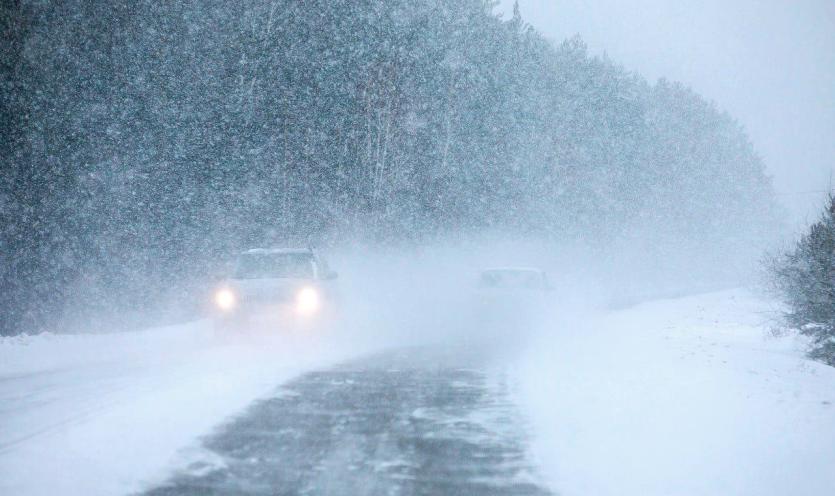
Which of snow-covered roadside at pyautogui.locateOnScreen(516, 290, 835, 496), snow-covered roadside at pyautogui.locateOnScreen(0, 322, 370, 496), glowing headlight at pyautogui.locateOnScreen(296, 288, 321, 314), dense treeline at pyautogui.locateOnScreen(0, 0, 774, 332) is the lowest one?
snow-covered roadside at pyautogui.locateOnScreen(516, 290, 835, 496)

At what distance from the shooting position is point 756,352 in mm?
14805

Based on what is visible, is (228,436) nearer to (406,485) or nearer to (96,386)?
(406,485)

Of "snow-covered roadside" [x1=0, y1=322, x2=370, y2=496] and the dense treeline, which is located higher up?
the dense treeline

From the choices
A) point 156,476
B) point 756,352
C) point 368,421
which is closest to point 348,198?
point 756,352

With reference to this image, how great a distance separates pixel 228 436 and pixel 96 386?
3866 millimetres

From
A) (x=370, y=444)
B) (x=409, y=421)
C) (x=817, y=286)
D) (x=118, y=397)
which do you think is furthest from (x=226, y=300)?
(x=817, y=286)

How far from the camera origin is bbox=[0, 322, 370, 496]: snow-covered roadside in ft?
21.1

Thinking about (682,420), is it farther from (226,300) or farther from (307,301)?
(226,300)

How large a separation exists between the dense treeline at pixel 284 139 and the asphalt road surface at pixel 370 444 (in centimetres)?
798

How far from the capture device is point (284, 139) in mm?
32281

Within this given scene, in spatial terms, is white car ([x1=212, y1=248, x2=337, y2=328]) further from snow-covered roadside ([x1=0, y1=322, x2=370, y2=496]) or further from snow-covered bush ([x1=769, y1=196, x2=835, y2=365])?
snow-covered bush ([x1=769, y1=196, x2=835, y2=365])

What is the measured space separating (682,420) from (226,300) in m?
9.53

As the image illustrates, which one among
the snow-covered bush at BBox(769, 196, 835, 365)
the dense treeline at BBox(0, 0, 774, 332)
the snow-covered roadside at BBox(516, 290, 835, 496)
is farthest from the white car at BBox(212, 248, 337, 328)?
the snow-covered bush at BBox(769, 196, 835, 365)

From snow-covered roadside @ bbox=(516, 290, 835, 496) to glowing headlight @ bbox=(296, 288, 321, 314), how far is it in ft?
12.7
